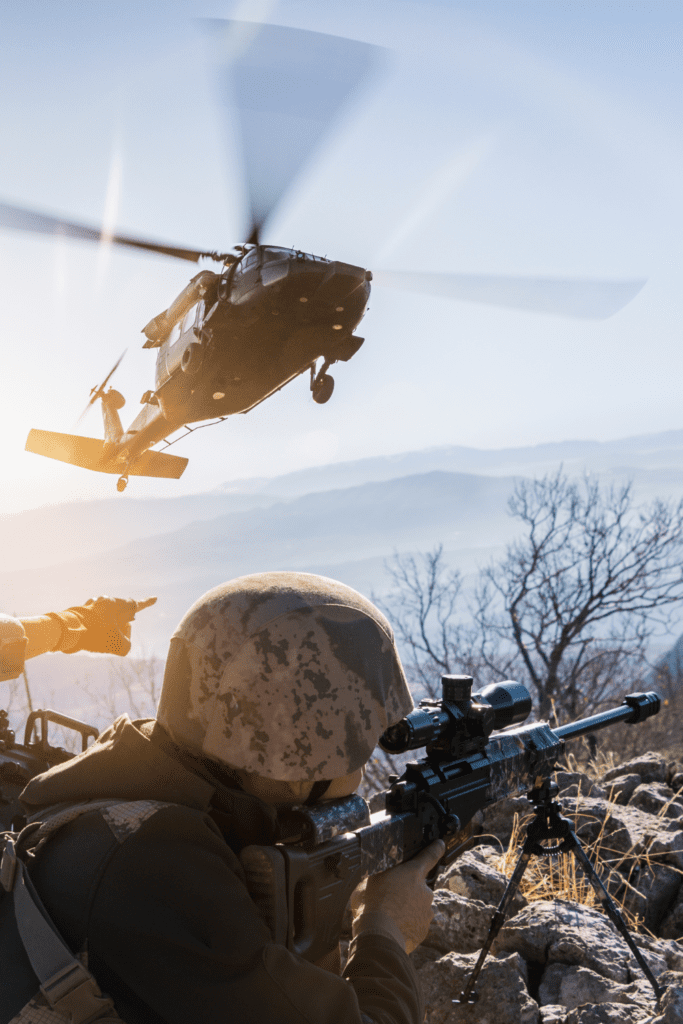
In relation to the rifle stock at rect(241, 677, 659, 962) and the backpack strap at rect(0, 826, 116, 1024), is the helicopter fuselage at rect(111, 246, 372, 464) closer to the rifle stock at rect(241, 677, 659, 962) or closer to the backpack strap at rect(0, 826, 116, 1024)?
the rifle stock at rect(241, 677, 659, 962)

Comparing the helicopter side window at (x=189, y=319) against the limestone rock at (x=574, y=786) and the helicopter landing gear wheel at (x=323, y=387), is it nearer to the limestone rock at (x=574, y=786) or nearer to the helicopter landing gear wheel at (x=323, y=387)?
the helicopter landing gear wheel at (x=323, y=387)

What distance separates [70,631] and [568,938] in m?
3.31

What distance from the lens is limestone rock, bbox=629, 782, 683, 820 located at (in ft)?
21.6

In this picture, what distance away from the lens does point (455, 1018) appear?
3354mm

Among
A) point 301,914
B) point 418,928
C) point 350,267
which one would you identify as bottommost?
point 418,928

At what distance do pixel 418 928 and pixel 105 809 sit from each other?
53.2 inches

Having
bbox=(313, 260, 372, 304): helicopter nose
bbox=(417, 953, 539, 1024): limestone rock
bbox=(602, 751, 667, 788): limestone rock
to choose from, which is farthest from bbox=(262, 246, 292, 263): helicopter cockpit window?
bbox=(417, 953, 539, 1024): limestone rock

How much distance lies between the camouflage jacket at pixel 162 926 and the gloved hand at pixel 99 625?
283 cm

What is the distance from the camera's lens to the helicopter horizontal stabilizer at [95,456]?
12352 millimetres

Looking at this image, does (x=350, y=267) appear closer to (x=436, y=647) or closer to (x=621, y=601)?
(x=621, y=601)

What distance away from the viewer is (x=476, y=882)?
4.66m

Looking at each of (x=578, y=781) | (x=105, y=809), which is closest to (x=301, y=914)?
(x=105, y=809)

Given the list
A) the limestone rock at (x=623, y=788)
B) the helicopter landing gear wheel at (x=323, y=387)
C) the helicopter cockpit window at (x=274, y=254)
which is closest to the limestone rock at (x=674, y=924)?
the limestone rock at (x=623, y=788)

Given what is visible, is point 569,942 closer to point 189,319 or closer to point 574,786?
point 574,786
